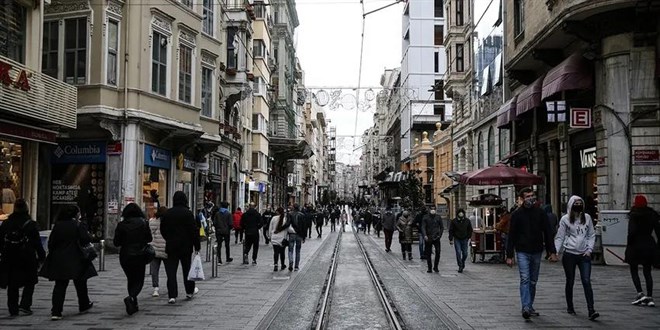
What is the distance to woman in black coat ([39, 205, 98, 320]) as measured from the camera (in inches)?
382

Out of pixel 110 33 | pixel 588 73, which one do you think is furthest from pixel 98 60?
pixel 588 73

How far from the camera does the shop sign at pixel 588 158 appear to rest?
2189 centimetres

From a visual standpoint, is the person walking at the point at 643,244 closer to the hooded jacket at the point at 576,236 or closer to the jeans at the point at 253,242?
the hooded jacket at the point at 576,236

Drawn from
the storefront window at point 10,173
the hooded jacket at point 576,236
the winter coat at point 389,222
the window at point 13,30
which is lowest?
the winter coat at point 389,222

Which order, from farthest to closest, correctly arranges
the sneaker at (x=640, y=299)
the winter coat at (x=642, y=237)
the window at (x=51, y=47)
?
the window at (x=51, y=47) < the sneaker at (x=640, y=299) < the winter coat at (x=642, y=237)

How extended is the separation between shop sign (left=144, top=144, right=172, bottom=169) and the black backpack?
13853 millimetres

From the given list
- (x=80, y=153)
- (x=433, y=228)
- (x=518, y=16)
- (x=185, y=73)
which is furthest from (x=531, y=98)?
(x=80, y=153)

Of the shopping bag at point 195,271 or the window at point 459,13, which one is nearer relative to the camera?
the shopping bag at point 195,271

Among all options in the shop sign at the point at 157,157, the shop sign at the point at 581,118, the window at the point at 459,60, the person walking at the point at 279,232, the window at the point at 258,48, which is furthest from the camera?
the window at the point at 258,48

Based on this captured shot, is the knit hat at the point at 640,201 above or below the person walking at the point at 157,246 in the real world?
above

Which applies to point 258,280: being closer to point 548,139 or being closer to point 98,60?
point 98,60

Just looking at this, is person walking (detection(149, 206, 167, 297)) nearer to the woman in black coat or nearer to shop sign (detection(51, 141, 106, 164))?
the woman in black coat

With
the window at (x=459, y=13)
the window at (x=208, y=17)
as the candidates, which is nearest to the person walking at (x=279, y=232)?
the window at (x=208, y=17)

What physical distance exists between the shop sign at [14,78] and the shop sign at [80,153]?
20.0 feet
